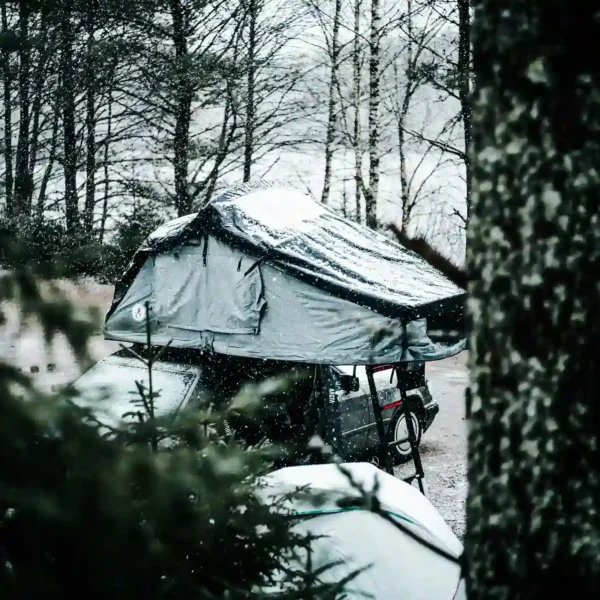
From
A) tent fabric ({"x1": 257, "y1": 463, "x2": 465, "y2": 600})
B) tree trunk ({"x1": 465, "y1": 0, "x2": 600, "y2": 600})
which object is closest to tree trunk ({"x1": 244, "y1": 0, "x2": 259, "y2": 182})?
tent fabric ({"x1": 257, "y1": 463, "x2": 465, "y2": 600})

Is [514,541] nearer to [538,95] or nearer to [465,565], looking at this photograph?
[465,565]

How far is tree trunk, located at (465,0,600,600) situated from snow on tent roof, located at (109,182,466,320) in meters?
4.93

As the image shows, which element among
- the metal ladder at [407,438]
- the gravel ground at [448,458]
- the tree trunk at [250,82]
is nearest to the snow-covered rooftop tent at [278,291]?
the metal ladder at [407,438]

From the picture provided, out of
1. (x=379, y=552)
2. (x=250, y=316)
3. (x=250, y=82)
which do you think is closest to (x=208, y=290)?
(x=250, y=316)

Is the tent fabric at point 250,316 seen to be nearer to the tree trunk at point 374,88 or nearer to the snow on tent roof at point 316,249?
the snow on tent roof at point 316,249

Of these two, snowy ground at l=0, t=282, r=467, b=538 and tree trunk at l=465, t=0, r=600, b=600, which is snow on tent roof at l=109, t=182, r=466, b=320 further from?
tree trunk at l=465, t=0, r=600, b=600

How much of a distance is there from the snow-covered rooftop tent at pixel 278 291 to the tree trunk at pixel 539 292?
493 centimetres

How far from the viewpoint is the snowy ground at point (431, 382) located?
6.01 ft

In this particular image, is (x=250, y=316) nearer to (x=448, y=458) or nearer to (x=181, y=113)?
(x=448, y=458)

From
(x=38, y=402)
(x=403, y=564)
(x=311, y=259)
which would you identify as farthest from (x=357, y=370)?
(x=38, y=402)

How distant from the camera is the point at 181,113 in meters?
17.2

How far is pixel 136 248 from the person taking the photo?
2229mm

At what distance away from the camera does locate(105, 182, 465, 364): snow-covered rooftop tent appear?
688 centimetres

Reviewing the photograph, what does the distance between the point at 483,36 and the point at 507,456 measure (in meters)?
1.03
